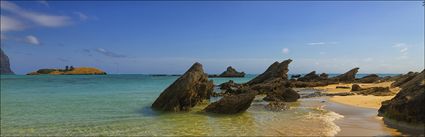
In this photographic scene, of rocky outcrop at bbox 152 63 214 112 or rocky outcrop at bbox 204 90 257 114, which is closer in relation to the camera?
rocky outcrop at bbox 204 90 257 114

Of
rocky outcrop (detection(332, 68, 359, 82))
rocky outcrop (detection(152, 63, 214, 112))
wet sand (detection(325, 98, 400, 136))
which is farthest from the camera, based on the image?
rocky outcrop (detection(332, 68, 359, 82))

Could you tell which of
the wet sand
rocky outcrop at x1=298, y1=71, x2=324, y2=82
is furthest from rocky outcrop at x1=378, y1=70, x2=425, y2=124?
rocky outcrop at x1=298, y1=71, x2=324, y2=82

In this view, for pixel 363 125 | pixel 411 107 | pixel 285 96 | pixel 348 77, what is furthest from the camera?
pixel 348 77

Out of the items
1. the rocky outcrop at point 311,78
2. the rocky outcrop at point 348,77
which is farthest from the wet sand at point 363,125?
the rocky outcrop at point 348,77

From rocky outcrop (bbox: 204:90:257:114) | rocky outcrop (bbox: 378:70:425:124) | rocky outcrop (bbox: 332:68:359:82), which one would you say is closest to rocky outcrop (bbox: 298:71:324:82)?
rocky outcrop (bbox: 332:68:359:82)

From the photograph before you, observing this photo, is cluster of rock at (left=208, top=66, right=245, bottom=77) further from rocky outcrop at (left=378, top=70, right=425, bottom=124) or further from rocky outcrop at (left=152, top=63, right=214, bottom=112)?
rocky outcrop at (left=378, top=70, right=425, bottom=124)

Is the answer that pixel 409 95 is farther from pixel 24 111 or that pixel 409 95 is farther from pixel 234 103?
pixel 24 111

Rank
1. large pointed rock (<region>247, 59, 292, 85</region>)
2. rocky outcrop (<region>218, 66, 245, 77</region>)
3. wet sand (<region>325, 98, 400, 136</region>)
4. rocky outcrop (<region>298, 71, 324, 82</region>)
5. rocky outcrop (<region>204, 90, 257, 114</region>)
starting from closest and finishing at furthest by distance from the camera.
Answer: wet sand (<region>325, 98, 400, 136</region>) < rocky outcrop (<region>204, 90, 257, 114</region>) < large pointed rock (<region>247, 59, 292, 85</region>) < rocky outcrop (<region>298, 71, 324, 82</region>) < rocky outcrop (<region>218, 66, 245, 77</region>)

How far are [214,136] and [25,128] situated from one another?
8.29 meters

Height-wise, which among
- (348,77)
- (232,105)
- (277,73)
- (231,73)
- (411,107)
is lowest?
(232,105)

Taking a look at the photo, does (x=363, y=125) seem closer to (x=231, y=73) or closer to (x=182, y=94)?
(x=182, y=94)

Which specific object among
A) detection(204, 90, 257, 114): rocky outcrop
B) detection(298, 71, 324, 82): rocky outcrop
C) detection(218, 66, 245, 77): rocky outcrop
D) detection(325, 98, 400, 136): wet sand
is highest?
detection(218, 66, 245, 77): rocky outcrop

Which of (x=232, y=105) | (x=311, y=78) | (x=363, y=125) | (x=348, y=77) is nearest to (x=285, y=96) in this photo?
(x=232, y=105)

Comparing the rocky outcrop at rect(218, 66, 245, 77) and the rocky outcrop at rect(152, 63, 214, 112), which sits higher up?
the rocky outcrop at rect(218, 66, 245, 77)
